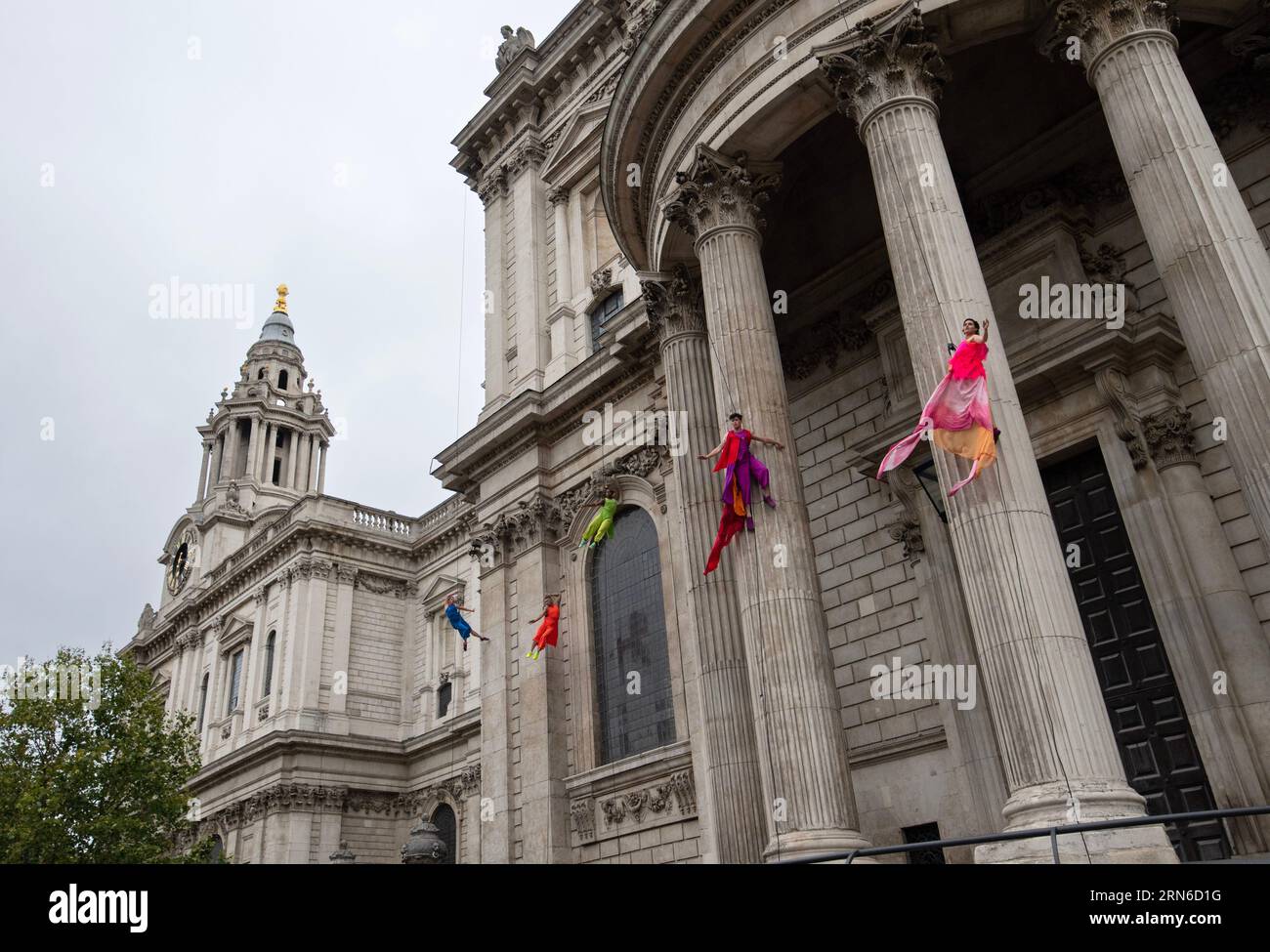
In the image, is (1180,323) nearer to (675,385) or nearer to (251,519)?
(675,385)

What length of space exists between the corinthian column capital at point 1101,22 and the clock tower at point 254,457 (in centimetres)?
4894

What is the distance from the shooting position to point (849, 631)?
17.7m

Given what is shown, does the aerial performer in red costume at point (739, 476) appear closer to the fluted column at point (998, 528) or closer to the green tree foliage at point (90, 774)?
the fluted column at point (998, 528)

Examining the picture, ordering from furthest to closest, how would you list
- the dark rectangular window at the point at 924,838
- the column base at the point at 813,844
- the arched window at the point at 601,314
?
the arched window at the point at 601,314
the dark rectangular window at the point at 924,838
the column base at the point at 813,844

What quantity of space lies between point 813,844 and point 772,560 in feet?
12.1

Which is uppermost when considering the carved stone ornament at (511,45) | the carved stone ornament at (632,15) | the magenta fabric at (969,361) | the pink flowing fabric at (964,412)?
the carved stone ornament at (511,45)

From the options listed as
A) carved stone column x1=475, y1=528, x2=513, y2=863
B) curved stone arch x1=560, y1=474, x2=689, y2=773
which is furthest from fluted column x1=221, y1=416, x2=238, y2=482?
curved stone arch x1=560, y1=474, x2=689, y2=773

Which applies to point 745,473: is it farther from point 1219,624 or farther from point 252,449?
point 252,449

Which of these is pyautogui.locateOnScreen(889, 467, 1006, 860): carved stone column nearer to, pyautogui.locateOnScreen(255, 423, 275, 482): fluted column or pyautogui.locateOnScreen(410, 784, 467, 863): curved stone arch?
pyautogui.locateOnScreen(410, 784, 467, 863): curved stone arch

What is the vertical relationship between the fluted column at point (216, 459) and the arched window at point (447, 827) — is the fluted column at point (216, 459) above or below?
above

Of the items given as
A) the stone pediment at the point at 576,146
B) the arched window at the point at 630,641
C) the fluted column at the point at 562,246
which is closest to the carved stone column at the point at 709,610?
the arched window at the point at 630,641

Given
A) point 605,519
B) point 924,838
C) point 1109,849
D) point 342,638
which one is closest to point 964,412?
point 1109,849

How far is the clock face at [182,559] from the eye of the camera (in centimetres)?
5728

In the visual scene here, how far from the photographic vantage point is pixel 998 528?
10.8 m
